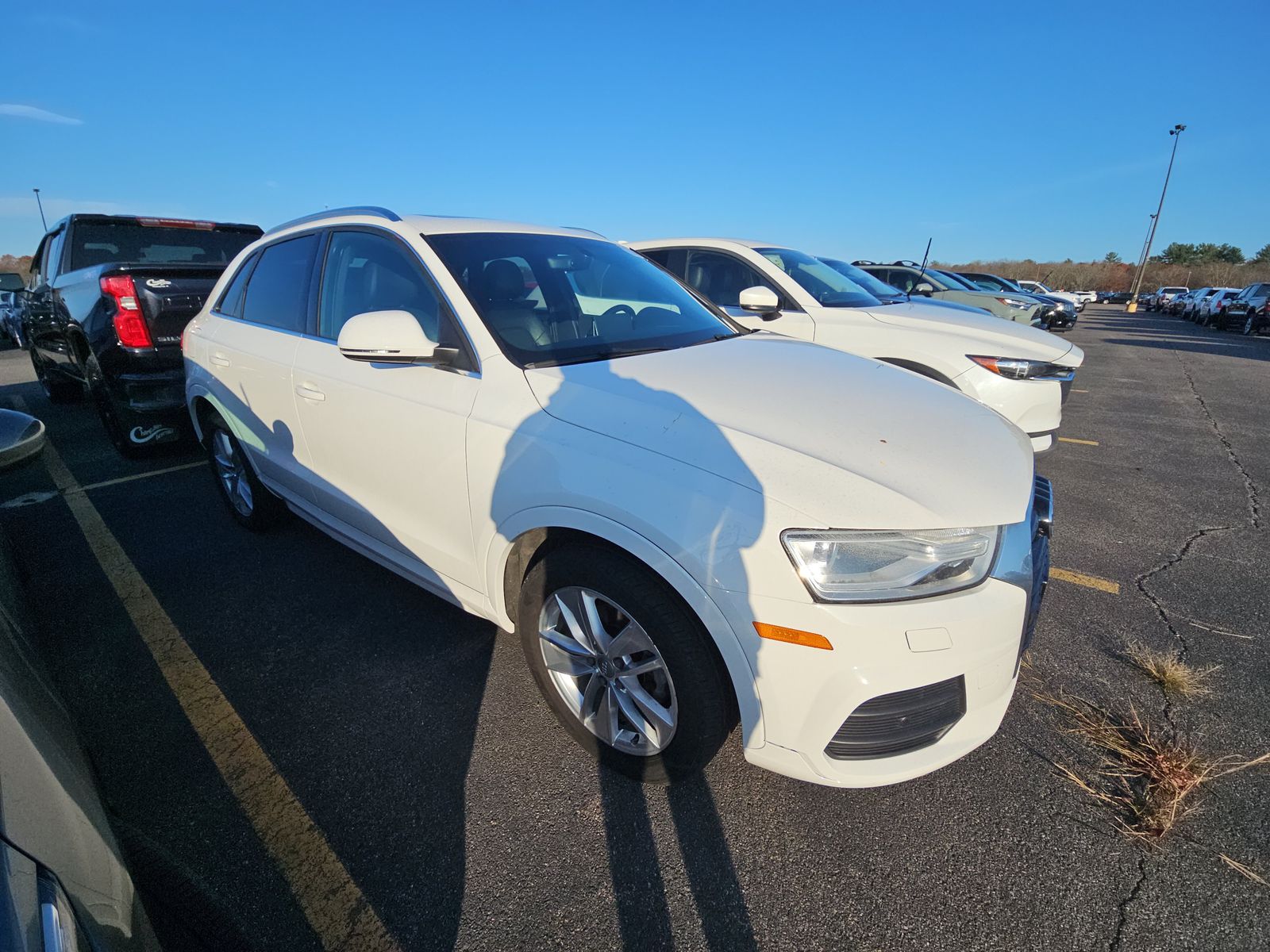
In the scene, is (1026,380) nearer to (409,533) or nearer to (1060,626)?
(1060,626)

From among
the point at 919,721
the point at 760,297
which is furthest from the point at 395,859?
the point at 760,297

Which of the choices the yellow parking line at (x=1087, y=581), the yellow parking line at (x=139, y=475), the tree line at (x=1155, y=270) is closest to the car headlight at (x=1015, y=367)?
the yellow parking line at (x=1087, y=581)

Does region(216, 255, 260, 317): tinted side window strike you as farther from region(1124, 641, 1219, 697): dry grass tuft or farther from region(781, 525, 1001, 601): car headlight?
region(1124, 641, 1219, 697): dry grass tuft

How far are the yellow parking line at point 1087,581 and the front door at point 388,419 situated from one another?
10.2 feet

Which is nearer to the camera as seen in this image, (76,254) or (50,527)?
(50,527)

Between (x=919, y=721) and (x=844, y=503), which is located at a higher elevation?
(x=844, y=503)

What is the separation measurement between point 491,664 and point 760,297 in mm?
2741

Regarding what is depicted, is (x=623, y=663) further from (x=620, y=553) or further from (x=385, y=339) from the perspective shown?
(x=385, y=339)

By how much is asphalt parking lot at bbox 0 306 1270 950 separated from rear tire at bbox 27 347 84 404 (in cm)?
545

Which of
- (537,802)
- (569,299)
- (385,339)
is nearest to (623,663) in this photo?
(537,802)

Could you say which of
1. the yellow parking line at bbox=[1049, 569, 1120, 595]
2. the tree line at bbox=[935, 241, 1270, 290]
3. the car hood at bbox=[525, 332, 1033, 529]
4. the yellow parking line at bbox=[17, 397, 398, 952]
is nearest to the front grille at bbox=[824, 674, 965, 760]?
the car hood at bbox=[525, 332, 1033, 529]

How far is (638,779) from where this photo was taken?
2014 millimetres

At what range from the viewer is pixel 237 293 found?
3643 millimetres

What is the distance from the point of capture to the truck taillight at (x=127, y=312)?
14.5 ft
